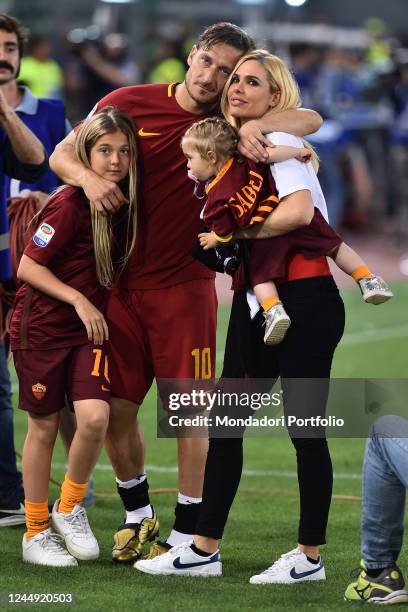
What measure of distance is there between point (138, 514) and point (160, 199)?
4.35ft

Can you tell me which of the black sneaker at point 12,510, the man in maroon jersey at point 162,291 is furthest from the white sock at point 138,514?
the black sneaker at point 12,510

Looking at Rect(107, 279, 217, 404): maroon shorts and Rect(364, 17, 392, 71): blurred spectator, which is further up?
Rect(364, 17, 392, 71): blurred spectator

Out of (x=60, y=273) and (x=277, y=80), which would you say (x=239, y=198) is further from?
(x=60, y=273)

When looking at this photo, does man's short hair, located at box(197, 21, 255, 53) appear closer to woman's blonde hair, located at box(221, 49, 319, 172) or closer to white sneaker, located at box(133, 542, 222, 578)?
woman's blonde hair, located at box(221, 49, 319, 172)

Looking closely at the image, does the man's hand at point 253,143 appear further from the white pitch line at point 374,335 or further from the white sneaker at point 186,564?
the white pitch line at point 374,335

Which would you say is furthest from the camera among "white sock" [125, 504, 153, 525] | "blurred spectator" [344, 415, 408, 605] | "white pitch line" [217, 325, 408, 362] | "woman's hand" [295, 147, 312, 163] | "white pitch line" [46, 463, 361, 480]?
"white pitch line" [217, 325, 408, 362]

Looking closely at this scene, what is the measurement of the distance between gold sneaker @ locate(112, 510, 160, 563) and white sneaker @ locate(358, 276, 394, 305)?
4.63 feet

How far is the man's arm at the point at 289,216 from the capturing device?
14.8 feet

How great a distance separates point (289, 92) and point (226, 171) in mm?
395

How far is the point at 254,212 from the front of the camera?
454cm

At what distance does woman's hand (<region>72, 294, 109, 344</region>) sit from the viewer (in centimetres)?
491

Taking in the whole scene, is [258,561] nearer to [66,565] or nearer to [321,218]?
[66,565]

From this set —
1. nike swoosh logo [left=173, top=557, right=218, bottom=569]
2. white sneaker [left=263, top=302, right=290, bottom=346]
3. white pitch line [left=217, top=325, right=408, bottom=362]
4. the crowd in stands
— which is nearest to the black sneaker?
nike swoosh logo [left=173, top=557, right=218, bottom=569]

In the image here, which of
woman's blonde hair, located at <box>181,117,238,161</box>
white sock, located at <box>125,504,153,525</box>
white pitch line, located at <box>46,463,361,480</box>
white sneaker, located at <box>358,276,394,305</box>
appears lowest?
white pitch line, located at <box>46,463,361,480</box>
